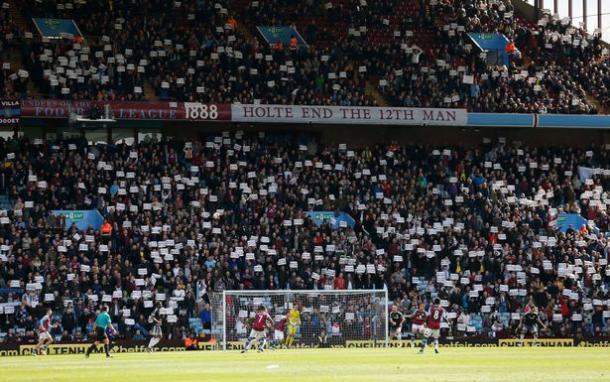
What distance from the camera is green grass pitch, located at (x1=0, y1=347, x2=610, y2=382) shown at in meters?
28.9

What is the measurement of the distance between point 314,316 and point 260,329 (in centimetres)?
518

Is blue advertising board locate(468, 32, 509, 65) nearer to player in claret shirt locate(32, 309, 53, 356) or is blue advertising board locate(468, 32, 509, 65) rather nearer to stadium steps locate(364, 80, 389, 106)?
stadium steps locate(364, 80, 389, 106)

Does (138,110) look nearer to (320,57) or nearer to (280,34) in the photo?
(320,57)

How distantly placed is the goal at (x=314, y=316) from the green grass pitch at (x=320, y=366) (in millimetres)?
3538

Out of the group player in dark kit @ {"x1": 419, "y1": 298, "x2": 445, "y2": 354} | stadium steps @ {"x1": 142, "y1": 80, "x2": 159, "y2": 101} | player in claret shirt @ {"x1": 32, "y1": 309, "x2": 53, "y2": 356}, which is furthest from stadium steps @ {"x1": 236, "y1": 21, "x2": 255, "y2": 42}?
player in claret shirt @ {"x1": 32, "y1": 309, "x2": 53, "y2": 356}

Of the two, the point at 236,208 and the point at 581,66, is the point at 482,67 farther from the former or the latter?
the point at 236,208

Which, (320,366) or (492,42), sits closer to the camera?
(320,366)

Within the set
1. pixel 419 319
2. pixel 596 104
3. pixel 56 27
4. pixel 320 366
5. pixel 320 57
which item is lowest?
pixel 320 366

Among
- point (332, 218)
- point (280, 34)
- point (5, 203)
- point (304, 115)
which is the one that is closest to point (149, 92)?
point (304, 115)

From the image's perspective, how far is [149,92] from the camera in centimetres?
5362

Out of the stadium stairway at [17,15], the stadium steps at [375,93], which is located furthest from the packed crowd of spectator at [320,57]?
the stadium stairway at [17,15]

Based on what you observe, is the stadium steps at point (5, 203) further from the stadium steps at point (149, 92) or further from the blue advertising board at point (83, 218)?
the stadium steps at point (149, 92)

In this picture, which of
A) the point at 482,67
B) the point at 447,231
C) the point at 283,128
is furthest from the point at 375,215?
the point at 482,67

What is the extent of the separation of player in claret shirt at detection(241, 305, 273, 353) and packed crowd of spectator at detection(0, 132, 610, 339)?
162 inches
